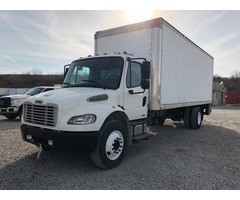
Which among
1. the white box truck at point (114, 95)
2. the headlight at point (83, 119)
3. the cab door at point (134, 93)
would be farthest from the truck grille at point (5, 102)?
the headlight at point (83, 119)

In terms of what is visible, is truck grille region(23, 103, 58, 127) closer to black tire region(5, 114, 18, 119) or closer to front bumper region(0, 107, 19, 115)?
front bumper region(0, 107, 19, 115)

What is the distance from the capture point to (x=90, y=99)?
4000 mm

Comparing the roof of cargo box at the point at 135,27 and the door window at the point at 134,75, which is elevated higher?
the roof of cargo box at the point at 135,27

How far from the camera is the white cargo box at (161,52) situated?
18.2 ft

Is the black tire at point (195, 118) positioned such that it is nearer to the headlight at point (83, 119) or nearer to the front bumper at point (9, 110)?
the headlight at point (83, 119)

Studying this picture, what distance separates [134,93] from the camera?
16.3ft

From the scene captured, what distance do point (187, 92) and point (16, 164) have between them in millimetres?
6409

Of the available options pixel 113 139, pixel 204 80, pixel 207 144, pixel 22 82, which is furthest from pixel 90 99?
pixel 22 82

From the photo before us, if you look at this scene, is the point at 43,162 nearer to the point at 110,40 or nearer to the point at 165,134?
the point at 110,40

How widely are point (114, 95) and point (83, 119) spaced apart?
1064mm

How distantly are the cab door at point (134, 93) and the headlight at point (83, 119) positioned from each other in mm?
1245

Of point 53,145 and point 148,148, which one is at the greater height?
point 53,145

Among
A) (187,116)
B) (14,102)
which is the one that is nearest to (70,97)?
(187,116)

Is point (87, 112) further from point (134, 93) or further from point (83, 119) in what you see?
point (134, 93)
